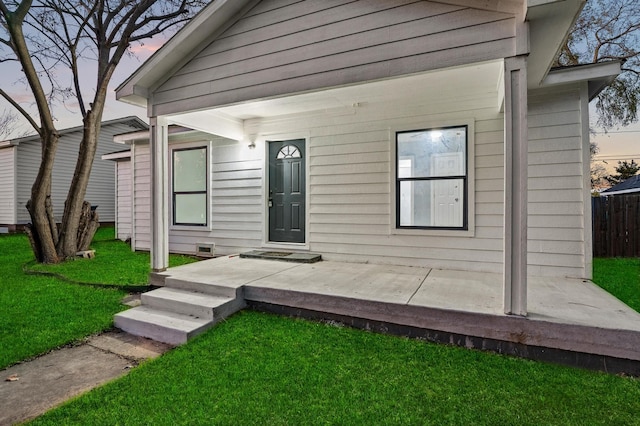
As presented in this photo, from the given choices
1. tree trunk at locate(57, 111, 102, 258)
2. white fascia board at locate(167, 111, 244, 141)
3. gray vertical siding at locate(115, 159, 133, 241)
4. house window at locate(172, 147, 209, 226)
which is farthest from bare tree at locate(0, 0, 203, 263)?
white fascia board at locate(167, 111, 244, 141)

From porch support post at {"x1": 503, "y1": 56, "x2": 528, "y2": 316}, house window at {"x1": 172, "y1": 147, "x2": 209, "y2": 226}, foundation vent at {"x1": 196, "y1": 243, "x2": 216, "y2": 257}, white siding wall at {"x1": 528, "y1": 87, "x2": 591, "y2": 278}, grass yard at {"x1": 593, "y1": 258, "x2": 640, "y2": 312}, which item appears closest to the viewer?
porch support post at {"x1": 503, "y1": 56, "x2": 528, "y2": 316}

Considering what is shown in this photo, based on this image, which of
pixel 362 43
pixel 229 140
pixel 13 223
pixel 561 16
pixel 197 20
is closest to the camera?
pixel 561 16

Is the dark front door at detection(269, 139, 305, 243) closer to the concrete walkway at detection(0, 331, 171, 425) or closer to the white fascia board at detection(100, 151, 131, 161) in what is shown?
the concrete walkway at detection(0, 331, 171, 425)

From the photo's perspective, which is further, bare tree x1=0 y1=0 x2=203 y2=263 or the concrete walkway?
bare tree x1=0 y1=0 x2=203 y2=263

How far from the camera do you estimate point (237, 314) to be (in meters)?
3.53

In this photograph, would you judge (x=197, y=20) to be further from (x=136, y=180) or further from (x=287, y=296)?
(x=136, y=180)

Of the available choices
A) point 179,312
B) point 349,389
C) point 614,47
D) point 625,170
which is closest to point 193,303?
point 179,312

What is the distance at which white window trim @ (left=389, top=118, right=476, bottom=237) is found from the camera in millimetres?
4398

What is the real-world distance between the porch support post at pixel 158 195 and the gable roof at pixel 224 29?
50 centimetres

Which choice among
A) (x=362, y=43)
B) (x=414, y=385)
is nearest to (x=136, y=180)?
(x=362, y=43)

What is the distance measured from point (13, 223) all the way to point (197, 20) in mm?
14037

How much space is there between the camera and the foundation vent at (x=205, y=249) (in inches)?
254

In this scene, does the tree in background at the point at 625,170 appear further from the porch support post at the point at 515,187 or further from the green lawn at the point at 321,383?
the green lawn at the point at 321,383

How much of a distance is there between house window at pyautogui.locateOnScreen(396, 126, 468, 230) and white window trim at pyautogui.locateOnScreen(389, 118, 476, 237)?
6cm
